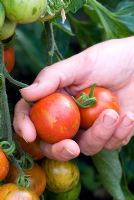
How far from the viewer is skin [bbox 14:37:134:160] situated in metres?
1.11

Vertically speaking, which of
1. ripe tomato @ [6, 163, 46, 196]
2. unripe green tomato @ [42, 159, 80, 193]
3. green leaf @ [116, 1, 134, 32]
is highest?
green leaf @ [116, 1, 134, 32]

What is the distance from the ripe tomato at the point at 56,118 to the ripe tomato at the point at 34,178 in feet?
0.30

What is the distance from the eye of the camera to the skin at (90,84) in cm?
111

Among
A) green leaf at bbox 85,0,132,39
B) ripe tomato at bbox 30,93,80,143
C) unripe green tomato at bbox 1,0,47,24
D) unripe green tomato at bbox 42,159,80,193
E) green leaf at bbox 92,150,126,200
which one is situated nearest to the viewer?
unripe green tomato at bbox 1,0,47,24

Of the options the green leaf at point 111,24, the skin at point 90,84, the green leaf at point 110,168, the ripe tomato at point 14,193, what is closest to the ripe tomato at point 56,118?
the skin at point 90,84

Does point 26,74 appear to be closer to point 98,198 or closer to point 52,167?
point 98,198

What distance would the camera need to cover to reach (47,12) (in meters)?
1.03

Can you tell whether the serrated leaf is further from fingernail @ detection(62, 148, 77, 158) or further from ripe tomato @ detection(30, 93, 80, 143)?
fingernail @ detection(62, 148, 77, 158)

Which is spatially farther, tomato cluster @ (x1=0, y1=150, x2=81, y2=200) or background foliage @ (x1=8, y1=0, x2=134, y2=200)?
background foliage @ (x1=8, y1=0, x2=134, y2=200)

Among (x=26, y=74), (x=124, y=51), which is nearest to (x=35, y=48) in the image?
(x=26, y=74)

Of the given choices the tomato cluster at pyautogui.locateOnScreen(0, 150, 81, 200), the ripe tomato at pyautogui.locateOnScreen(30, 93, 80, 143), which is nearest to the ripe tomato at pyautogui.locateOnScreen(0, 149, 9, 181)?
the tomato cluster at pyautogui.locateOnScreen(0, 150, 81, 200)

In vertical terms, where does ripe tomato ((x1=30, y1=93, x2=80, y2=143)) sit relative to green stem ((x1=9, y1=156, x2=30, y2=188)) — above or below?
above

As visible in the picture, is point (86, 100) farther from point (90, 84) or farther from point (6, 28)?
point (6, 28)

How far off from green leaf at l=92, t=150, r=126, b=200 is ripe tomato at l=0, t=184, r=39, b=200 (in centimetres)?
32
